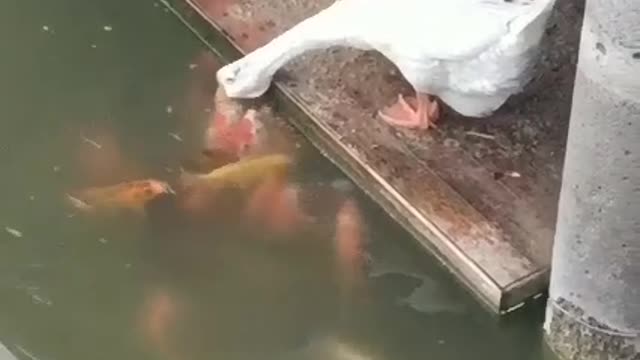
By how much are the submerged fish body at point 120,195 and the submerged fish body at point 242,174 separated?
36mm

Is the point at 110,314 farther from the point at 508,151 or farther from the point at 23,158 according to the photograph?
the point at 508,151

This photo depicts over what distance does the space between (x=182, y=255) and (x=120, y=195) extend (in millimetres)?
117

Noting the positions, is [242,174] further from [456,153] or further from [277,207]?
[456,153]

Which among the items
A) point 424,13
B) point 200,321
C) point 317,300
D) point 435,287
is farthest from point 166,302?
point 424,13

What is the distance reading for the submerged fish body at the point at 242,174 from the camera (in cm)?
175

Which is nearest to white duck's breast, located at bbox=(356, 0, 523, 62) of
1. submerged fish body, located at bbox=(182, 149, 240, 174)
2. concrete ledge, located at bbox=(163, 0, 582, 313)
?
concrete ledge, located at bbox=(163, 0, 582, 313)

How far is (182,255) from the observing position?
1672mm

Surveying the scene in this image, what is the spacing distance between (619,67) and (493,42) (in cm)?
27

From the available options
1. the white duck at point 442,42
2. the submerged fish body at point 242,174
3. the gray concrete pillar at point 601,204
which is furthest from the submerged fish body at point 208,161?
the gray concrete pillar at point 601,204

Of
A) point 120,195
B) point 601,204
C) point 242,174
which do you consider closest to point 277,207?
point 242,174

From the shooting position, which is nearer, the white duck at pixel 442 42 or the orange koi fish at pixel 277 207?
the white duck at pixel 442 42

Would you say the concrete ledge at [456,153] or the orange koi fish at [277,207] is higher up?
the concrete ledge at [456,153]

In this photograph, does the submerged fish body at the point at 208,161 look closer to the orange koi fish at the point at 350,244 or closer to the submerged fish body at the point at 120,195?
the submerged fish body at the point at 120,195

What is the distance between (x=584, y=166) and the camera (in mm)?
1419
